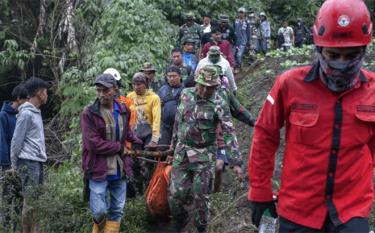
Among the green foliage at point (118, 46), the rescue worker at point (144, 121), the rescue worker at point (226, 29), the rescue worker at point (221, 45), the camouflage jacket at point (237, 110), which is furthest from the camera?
the rescue worker at point (226, 29)

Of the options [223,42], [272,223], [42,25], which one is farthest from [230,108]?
[42,25]

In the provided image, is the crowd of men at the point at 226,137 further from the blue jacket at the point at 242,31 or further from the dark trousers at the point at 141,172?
the blue jacket at the point at 242,31

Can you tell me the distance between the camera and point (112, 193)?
23.1 ft

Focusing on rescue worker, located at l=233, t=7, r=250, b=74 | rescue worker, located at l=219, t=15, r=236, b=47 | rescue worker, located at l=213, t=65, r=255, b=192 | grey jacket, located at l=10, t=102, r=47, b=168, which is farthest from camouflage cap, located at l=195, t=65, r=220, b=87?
rescue worker, located at l=233, t=7, r=250, b=74

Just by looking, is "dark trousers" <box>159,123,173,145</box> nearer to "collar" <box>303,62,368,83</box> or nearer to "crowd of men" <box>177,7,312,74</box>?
"crowd of men" <box>177,7,312,74</box>

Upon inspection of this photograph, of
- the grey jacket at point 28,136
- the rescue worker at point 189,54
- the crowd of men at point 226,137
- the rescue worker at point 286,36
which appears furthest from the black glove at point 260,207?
the rescue worker at point 286,36

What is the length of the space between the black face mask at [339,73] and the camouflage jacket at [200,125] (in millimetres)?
3254

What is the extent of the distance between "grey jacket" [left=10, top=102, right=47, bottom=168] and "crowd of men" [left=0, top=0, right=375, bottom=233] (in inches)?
0.5

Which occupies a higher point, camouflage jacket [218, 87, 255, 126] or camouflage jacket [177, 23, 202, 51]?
camouflage jacket [177, 23, 202, 51]

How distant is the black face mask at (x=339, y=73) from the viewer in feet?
11.8

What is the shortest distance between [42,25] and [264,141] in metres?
14.3

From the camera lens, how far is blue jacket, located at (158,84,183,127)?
8555 mm

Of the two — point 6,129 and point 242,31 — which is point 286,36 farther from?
point 6,129

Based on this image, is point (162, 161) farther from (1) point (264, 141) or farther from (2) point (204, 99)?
(1) point (264, 141)
